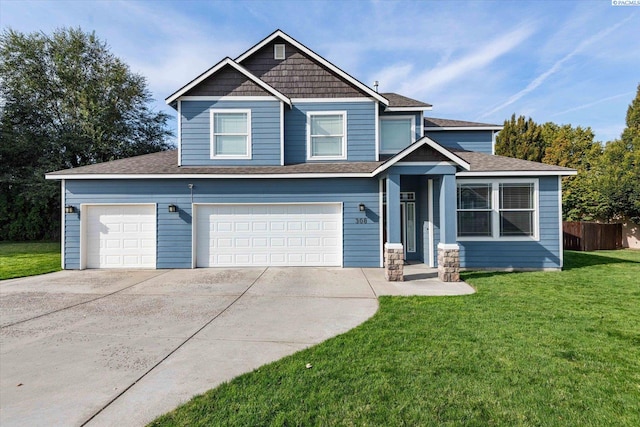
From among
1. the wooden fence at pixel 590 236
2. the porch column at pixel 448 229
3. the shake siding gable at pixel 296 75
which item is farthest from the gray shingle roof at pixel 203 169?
the wooden fence at pixel 590 236

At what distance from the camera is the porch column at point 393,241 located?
783 cm

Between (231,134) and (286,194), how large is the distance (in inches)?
113

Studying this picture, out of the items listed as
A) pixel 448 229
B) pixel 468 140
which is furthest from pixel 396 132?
pixel 448 229

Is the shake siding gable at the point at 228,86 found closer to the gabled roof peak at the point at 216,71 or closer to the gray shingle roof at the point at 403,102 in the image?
the gabled roof peak at the point at 216,71

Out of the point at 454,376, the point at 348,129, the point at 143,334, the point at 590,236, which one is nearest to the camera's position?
the point at 454,376

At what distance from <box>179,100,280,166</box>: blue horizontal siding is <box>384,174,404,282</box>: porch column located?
4166mm

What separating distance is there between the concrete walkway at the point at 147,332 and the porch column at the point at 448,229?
61cm

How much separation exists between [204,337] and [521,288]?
22.2 ft

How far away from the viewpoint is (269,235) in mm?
9961

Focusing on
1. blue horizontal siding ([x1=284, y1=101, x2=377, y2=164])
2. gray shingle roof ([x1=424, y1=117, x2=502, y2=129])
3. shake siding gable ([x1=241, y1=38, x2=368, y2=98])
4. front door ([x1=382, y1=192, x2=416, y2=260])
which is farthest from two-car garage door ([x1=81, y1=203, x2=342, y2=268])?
gray shingle roof ([x1=424, y1=117, x2=502, y2=129])

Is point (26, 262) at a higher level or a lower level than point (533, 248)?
lower

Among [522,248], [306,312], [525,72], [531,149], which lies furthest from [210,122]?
[531,149]

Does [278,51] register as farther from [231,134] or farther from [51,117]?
[51,117]

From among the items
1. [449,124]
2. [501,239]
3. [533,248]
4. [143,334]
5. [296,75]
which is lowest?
[143,334]
